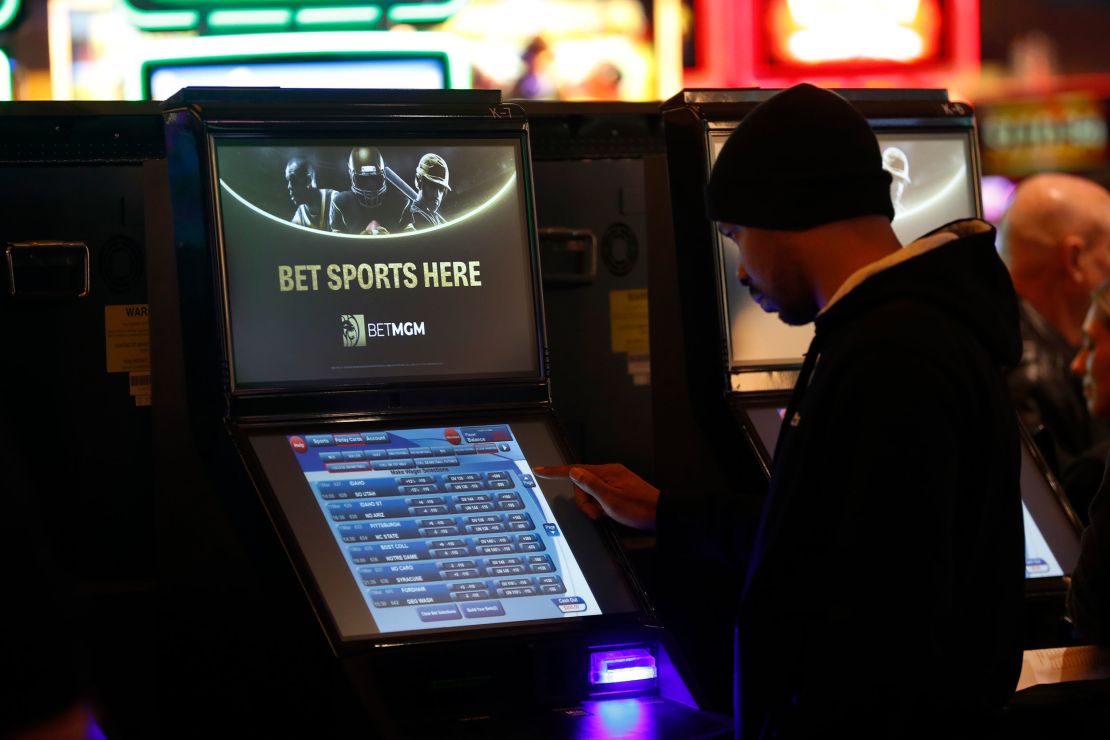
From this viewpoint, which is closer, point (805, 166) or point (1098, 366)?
point (805, 166)

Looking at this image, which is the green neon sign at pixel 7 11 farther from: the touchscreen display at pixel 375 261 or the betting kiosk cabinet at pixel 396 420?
the touchscreen display at pixel 375 261

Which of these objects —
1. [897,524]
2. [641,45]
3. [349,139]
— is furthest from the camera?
[641,45]

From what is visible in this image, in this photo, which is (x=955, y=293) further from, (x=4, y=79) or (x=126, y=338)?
(x=4, y=79)

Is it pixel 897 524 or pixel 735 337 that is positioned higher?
pixel 735 337

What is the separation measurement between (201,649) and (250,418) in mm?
434

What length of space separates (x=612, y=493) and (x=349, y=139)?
0.68 meters

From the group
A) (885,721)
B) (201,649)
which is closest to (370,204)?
(201,649)

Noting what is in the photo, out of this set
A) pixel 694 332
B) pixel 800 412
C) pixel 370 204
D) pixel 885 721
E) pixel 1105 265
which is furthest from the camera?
pixel 1105 265

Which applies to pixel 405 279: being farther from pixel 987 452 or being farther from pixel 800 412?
pixel 987 452

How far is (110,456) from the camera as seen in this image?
229cm

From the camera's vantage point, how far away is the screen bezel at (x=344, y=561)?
1.86 metres

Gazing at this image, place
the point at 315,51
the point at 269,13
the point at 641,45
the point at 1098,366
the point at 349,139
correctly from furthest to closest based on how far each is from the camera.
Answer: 1. the point at 641,45
2. the point at 269,13
3. the point at 315,51
4. the point at 1098,366
5. the point at 349,139

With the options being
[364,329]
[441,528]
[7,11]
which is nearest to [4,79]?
[7,11]

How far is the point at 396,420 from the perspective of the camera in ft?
6.91
